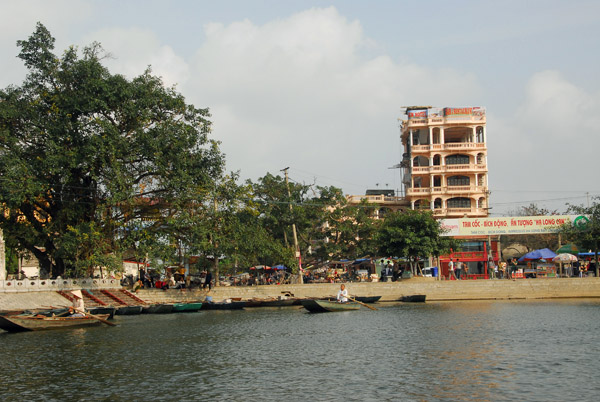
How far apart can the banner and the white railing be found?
2497cm

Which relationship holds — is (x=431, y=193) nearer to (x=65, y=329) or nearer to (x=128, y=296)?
(x=128, y=296)

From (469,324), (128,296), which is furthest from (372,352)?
(128,296)

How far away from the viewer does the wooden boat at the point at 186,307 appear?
1446 inches

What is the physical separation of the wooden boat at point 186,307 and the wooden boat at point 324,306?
6.94 m

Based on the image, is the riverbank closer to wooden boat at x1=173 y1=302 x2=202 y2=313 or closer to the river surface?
wooden boat at x1=173 y1=302 x2=202 y2=313

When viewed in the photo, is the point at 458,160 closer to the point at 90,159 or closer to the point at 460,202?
the point at 460,202

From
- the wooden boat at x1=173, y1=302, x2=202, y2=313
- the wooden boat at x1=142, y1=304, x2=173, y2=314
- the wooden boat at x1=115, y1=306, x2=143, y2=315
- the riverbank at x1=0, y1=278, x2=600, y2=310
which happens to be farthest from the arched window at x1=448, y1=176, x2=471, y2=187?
the wooden boat at x1=115, y1=306, x2=143, y2=315

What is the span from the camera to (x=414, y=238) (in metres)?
43.2

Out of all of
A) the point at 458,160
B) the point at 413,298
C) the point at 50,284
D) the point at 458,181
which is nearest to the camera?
the point at 50,284

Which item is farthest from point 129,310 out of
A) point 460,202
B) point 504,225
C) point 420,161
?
point 420,161

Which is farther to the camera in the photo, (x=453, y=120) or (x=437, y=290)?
(x=453, y=120)

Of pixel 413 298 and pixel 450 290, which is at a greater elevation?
pixel 450 290

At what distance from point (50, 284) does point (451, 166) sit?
131 ft

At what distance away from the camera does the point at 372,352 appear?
2036 centimetres
